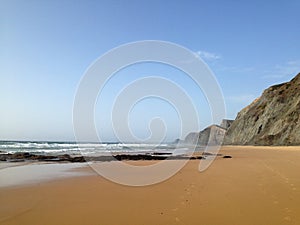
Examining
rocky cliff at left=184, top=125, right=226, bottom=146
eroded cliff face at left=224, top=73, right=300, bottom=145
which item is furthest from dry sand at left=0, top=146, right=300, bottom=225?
rocky cliff at left=184, top=125, right=226, bottom=146

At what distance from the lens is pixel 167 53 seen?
15.3m

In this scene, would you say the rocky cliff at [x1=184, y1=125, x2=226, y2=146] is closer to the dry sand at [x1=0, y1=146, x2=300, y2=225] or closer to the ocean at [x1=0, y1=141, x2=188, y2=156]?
the ocean at [x1=0, y1=141, x2=188, y2=156]

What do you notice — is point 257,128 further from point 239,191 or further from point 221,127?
point 221,127

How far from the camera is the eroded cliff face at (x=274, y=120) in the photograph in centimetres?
4541

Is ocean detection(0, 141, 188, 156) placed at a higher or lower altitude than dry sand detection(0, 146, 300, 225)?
higher

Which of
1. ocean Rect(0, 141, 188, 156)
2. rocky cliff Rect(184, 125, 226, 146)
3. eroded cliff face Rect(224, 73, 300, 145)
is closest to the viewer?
ocean Rect(0, 141, 188, 156)

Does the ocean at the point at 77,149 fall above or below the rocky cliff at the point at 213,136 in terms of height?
below

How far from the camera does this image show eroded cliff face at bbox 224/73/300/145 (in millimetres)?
45412

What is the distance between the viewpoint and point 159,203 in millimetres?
7129

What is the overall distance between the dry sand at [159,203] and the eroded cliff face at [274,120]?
127 ft

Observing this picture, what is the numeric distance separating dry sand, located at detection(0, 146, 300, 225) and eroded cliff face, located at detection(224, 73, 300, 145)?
38.6 m

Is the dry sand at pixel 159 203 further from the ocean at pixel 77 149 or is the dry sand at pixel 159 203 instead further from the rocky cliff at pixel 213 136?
the rocky cliff at pixel 213 136

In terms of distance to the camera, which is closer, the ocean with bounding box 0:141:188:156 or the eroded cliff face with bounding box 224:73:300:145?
the ocean with bounding box 0:141:188:156

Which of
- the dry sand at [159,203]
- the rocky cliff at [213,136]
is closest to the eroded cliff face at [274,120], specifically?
the dry sand at [159,203]
